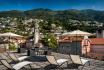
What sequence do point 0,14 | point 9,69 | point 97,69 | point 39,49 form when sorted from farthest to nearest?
point 0,14 < point 39,49 < point 97,69 < point 9,69

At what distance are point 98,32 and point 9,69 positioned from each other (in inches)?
1577

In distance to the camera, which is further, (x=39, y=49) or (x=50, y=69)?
(x=39, y=49)

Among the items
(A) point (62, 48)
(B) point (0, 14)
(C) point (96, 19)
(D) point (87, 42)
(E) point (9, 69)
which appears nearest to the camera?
(E) point (9, 69)

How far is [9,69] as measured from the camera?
12062mm

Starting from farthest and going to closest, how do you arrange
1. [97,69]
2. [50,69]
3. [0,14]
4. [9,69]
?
1. [0,14]
2. [97,69]
3. [50,69]
4. [9,69]

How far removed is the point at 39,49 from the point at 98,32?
2725 centimetres

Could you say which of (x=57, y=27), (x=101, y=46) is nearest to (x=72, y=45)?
(x=101, y=46)

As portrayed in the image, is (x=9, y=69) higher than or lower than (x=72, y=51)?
higher

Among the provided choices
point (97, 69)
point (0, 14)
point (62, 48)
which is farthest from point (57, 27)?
point (97, 69)

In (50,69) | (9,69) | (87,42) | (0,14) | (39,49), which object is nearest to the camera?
(9,69)

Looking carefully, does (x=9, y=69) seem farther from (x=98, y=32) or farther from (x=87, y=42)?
(x=98, y=32)

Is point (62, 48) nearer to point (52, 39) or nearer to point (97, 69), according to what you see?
point (52, 39)

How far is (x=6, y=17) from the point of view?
18400 centimetres

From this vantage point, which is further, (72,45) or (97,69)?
(72,45)
